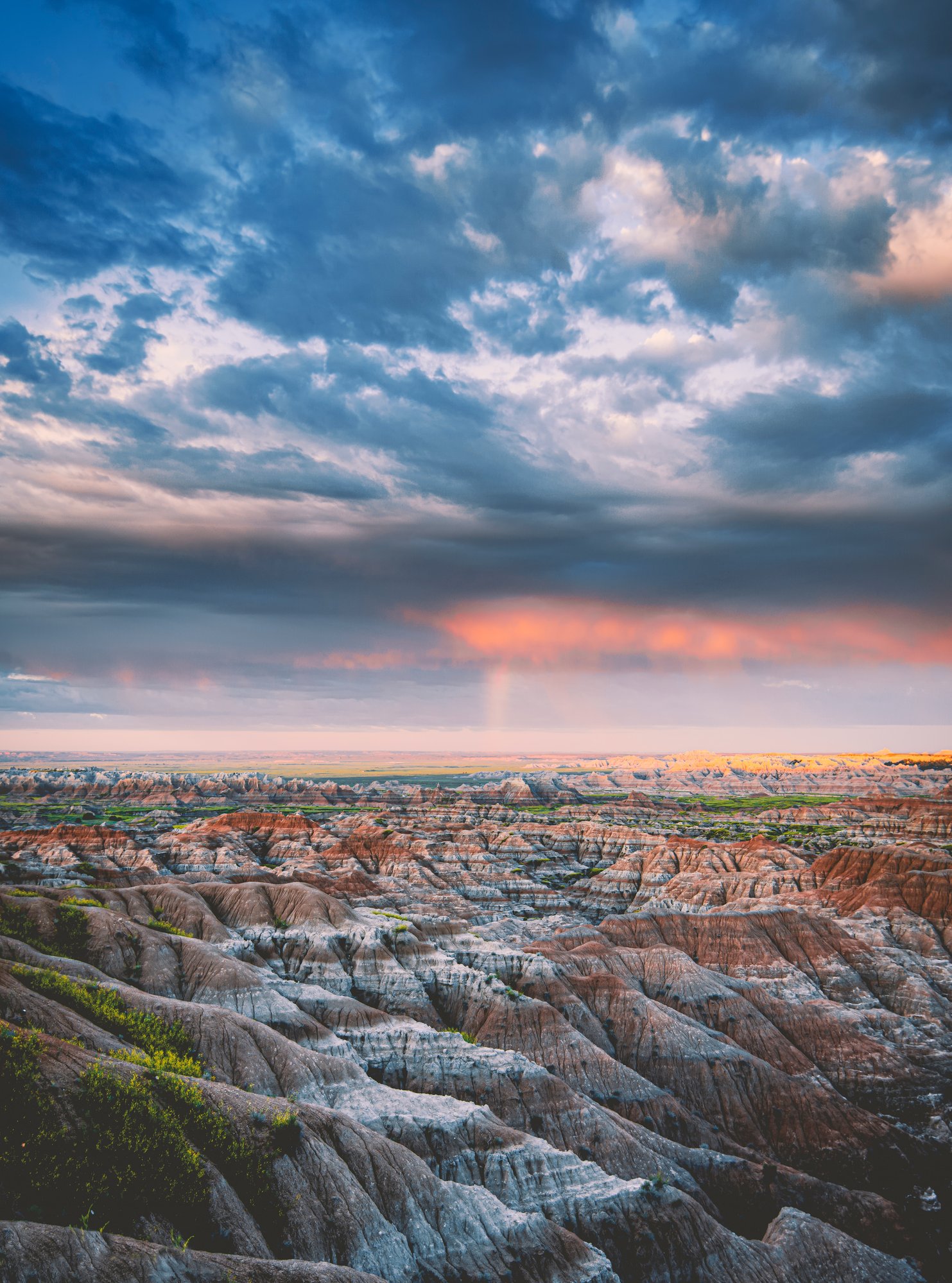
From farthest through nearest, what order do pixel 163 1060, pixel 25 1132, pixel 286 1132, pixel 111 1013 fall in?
pixel 111 1013 < pixel 163 1060 < pixel 286 1132 < pixel 25 1132

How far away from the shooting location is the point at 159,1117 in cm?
3123

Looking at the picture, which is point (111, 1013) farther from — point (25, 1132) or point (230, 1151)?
point (25, 1132)

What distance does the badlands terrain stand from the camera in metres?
29.7

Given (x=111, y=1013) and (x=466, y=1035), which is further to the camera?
(x=466, y=1035)

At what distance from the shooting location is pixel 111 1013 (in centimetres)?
4406

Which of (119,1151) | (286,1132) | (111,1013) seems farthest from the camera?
(111,1013)

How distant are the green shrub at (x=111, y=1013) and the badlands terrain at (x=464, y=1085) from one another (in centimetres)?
25

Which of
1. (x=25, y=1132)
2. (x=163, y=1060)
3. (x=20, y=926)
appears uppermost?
(x=25, y=1132)

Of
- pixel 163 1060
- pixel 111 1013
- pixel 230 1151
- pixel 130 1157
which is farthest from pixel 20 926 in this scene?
pixel 130 1157

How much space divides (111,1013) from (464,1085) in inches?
1109

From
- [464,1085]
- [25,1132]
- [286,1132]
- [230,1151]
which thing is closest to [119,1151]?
[25,1132]

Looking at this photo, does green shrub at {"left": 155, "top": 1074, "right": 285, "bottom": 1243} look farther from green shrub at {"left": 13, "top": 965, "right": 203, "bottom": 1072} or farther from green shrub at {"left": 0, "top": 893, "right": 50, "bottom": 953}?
green shrub at {"left": 0, "top": 893, "right": 50, "bottom": 953}

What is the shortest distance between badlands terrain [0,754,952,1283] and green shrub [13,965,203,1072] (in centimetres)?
25

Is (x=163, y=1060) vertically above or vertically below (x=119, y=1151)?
below
